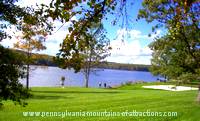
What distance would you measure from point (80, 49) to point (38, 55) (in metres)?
40.6

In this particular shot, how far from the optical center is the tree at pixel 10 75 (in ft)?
40.3

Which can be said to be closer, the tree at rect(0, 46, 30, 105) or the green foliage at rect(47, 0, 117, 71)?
the green foliage at rect(47, 0, 117, 71)

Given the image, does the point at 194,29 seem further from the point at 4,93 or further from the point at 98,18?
the point at 98,18

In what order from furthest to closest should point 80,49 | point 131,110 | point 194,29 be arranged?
1. point 194,29
2. point 131,110
3. point 80,49

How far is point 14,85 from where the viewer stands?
41.0 ft

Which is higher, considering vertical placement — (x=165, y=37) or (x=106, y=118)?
(x=165, y=37)

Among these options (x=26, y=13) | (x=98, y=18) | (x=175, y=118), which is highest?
(x=26, y=13)

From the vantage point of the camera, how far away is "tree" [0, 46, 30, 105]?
12.3 meters

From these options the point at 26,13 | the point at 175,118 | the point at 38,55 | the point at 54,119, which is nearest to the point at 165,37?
the point at 175,118

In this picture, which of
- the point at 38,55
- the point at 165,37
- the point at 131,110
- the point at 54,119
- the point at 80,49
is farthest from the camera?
the point at 38,55

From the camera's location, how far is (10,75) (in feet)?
40.8

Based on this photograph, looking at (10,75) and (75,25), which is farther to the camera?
(10,75)

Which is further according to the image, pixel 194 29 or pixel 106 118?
pixel 194 29

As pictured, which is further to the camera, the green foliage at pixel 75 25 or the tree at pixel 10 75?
the tree at pixel 10 75
